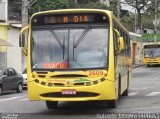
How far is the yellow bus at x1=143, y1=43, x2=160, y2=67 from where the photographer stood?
194 ft

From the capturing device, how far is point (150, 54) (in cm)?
5922

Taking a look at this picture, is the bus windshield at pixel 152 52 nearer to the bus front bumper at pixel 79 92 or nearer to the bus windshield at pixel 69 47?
the bus windshield at pixel 69 47

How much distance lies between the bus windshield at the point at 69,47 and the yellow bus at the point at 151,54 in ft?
145

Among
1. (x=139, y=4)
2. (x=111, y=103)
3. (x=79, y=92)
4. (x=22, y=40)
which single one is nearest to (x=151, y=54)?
(x=139, y=4)

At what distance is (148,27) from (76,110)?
108261 millimetres

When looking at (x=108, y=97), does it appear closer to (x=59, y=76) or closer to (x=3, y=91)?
(x=59, y=76)

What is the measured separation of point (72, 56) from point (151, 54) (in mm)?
44693

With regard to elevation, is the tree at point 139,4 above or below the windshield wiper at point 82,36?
above

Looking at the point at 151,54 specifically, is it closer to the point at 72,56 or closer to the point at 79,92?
the point at 72,56

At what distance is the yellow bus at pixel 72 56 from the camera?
49.1 feet

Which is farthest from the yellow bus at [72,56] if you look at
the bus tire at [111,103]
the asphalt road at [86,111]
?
the bus tire at [111,103]

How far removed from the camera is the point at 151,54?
194 feet

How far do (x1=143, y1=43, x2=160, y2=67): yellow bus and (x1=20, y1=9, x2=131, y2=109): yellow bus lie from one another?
43644 millimetres

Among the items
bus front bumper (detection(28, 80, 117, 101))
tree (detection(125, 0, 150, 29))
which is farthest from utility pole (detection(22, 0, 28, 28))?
tree (detection(125, 0, 150, 29))
